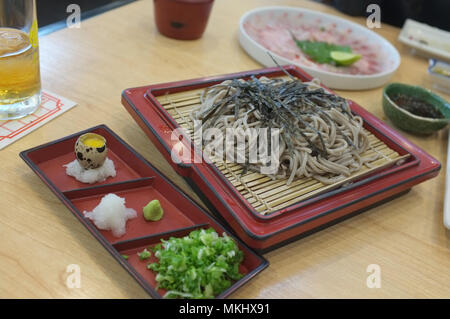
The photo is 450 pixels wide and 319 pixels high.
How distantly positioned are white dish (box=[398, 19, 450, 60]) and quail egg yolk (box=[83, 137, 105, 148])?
2175 mm

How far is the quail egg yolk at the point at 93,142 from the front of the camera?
1361 mm

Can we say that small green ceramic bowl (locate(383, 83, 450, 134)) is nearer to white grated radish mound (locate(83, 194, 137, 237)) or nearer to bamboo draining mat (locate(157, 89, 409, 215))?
bamboo draining mat (locate(157, 89, 409, 215))

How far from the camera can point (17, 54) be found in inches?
57.4

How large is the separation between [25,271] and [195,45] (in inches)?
65.2

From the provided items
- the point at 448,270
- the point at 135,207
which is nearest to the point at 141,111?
the point at 135,207

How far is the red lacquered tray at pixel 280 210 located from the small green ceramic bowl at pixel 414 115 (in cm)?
23

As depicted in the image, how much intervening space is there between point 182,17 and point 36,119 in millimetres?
1045

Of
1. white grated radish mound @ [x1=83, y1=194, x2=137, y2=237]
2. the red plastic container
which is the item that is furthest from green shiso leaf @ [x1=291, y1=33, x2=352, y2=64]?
white grated radish mound @ [x1=83, y1=194, x2=137, y2=237]

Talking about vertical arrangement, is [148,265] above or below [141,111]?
below

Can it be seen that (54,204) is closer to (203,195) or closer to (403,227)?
(203,195)

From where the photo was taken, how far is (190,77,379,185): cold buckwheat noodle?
57.1 inches

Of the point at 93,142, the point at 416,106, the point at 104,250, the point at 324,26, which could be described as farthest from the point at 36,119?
the point at 324,26

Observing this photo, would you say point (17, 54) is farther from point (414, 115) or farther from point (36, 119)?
point (414, 115)
